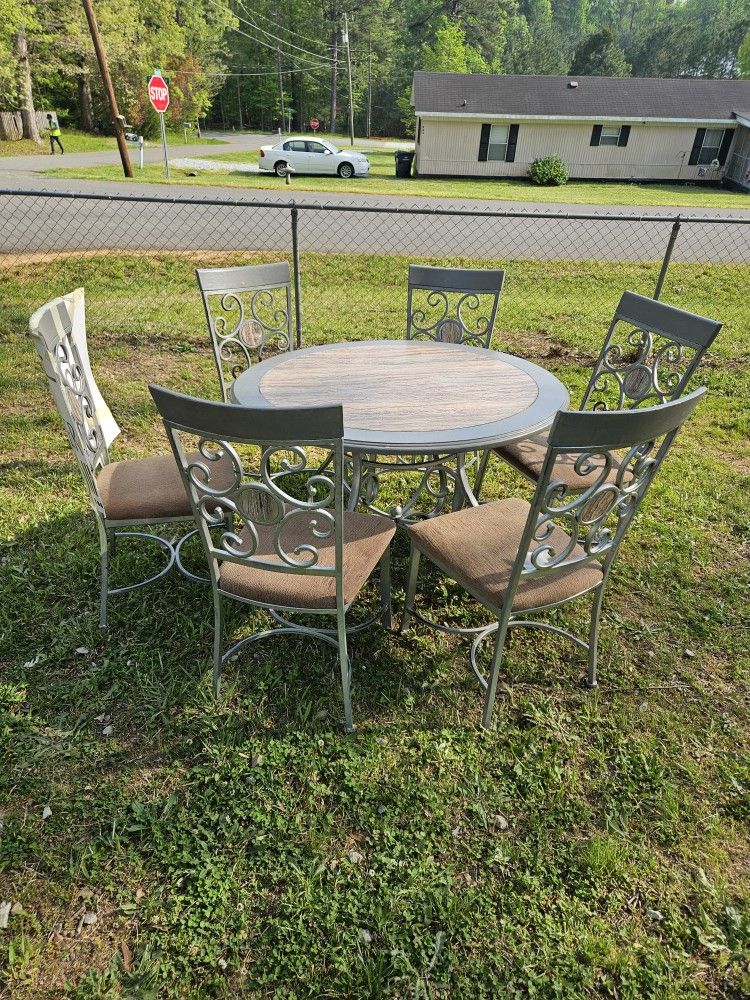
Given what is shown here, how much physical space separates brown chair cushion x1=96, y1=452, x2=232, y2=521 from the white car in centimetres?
2114

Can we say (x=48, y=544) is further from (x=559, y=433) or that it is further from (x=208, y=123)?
(x=208, y=123)

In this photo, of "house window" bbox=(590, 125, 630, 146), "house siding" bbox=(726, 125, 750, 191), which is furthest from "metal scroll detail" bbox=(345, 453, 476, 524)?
"house siding" bbox=(726, 125, 750, 191)

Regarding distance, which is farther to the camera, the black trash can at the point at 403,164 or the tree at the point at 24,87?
the black trash can at the point at 403,164

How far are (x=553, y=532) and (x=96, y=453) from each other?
192 centimetres

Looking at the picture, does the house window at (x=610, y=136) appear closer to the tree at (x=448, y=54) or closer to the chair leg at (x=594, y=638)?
the tree at (x=448, y=54)

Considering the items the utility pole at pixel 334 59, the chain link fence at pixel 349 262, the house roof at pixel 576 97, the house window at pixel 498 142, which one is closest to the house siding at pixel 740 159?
the house roof at pixel 576 97

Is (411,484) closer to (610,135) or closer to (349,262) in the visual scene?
(349,262)

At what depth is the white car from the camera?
2080 centimetres

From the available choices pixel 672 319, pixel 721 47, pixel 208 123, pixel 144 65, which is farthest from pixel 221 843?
pixel 721 47

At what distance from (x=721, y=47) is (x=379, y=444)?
71748 mm

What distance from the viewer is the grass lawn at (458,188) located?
665 inches

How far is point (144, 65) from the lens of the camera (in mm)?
26859

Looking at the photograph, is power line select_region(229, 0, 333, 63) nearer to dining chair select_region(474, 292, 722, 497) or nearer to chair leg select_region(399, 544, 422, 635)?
dining chair select_region(474, 292, 722, 497)

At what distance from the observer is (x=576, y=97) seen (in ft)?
84.3
